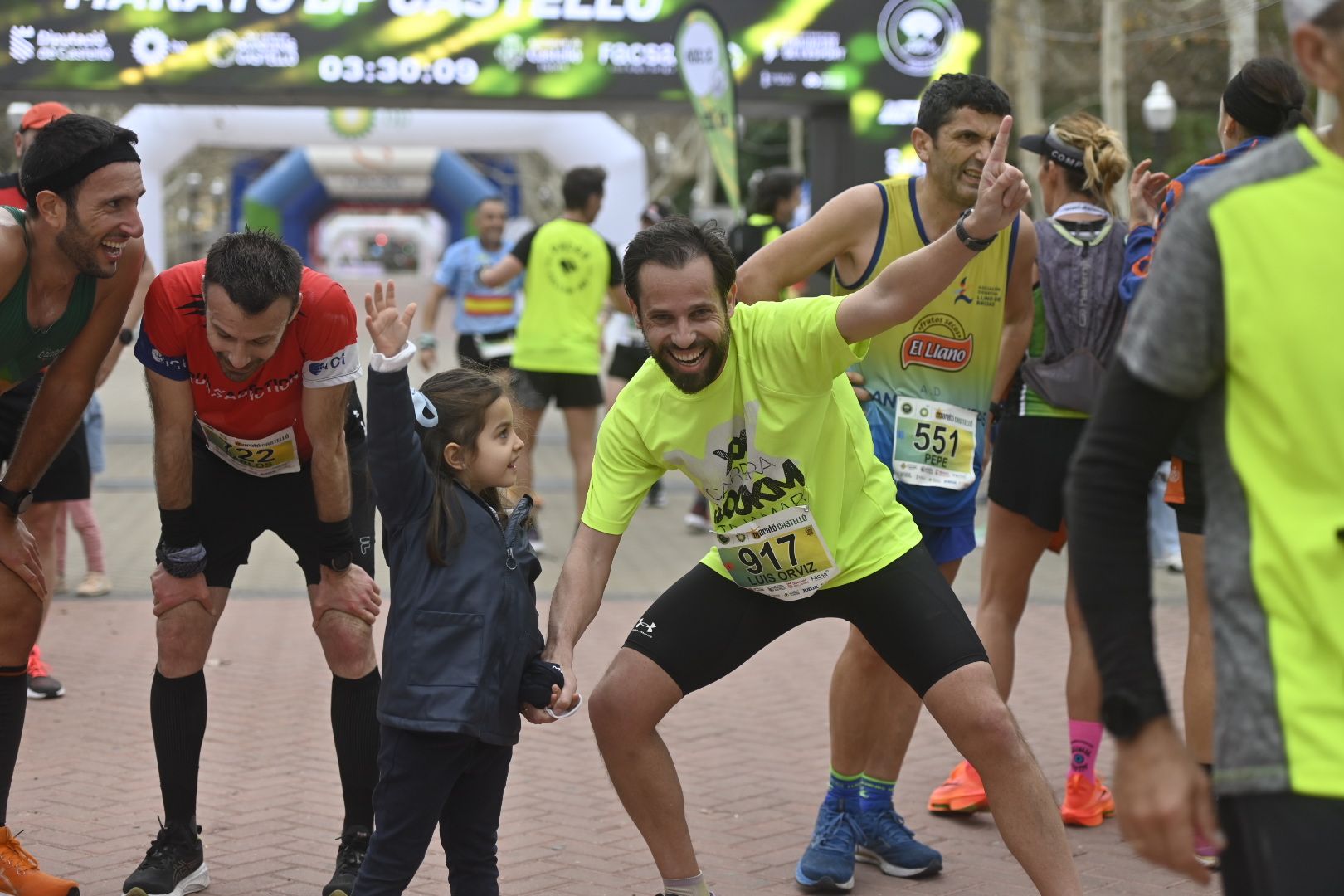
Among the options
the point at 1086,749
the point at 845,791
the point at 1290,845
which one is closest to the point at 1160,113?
the point at 1086,749

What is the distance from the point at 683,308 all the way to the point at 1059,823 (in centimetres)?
134

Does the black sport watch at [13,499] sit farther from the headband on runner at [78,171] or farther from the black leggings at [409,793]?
the black leggings at [409,793]

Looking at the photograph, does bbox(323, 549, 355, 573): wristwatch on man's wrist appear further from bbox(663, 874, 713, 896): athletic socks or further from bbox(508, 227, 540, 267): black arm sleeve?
bbox(508, 227, 540, 267): black arm sleeve

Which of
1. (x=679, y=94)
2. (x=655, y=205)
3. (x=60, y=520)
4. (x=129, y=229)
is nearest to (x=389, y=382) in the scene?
(x=129, y=229)

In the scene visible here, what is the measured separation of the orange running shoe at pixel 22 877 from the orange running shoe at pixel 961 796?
2.49m

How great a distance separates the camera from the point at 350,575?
4215mm

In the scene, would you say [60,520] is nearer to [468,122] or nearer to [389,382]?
[389,382]

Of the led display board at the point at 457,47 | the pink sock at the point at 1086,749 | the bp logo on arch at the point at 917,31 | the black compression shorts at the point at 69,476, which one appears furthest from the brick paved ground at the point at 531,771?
the bp logo on arch at the point at 917,31

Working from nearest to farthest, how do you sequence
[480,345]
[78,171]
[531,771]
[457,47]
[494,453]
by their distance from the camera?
[494,453] < [78,171] < [531,771] < [480,345] < [457,47]

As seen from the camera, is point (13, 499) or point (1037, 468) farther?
point (1037, 468)

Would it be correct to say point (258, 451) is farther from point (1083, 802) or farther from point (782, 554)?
point (1083, 802)

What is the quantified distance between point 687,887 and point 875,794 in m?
0.95

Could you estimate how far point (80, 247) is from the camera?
A: 12.6 ft

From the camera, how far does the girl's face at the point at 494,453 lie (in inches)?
140
